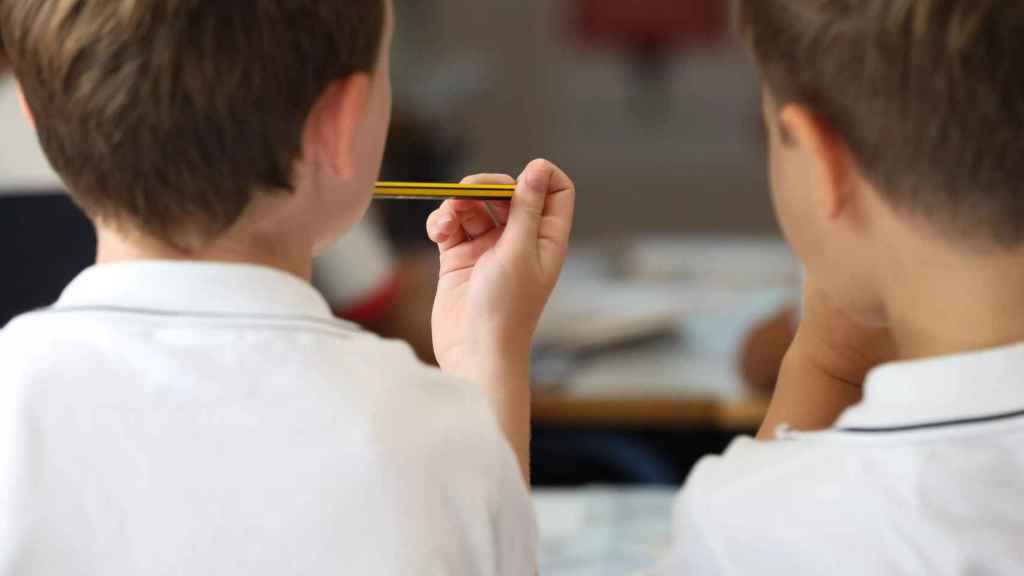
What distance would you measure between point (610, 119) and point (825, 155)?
4.31 m

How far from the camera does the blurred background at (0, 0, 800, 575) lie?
1.48 meters

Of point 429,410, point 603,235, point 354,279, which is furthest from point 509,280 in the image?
point 603,235

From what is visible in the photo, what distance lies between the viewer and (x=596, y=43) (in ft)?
15.6

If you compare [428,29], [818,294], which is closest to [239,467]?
[818,294]

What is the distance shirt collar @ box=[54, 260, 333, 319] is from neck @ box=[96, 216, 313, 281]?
0.01 m

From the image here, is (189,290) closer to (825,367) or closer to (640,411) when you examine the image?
(825,367)

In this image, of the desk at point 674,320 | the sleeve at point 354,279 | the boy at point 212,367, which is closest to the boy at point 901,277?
the boy at point 212,367

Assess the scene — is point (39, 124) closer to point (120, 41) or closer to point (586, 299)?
point (120, 41)

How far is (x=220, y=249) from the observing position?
585mm

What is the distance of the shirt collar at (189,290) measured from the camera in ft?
1.86

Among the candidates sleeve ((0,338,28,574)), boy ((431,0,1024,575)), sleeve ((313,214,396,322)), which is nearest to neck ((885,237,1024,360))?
boy ((431,0,1024,575))

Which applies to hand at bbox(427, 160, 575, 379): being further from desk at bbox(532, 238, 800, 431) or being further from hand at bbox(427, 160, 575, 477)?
desk at bbox(532, 238, 800, 431)

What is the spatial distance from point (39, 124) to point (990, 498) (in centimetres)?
39

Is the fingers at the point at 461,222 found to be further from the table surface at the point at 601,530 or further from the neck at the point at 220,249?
the table surface at the point at 601,530
